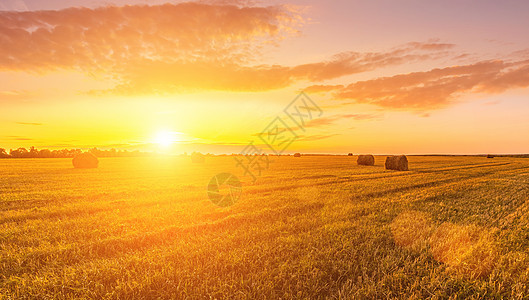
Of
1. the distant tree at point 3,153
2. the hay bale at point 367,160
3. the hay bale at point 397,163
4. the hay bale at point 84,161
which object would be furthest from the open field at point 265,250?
the distant tree at point 3,153

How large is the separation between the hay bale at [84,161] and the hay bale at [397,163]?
35677mm

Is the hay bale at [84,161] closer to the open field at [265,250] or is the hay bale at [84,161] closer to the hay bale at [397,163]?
the open field at [265,250]

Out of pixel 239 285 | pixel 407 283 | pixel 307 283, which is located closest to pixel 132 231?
pixel 239 285

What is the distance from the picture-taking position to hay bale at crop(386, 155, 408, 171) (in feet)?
85.8

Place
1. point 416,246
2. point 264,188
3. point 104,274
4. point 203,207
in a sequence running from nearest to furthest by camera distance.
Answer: point 104,274 → point 416,246 → point 203,207 → point 264,188

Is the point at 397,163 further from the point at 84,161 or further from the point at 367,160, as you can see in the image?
the point at 84,161

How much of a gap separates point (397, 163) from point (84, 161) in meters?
36.6

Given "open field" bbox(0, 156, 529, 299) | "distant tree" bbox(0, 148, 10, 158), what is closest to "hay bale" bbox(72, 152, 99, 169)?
"open field" bbox(0, 156, 529, 299)

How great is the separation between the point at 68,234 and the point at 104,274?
117 inches

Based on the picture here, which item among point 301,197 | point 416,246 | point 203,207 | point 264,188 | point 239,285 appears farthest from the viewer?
point 264,188

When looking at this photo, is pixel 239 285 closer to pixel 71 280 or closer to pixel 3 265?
pixel 71 280

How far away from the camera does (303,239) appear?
556 centimetres

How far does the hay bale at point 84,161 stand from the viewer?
29.2 m

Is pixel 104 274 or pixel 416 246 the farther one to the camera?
pixel 416 246
